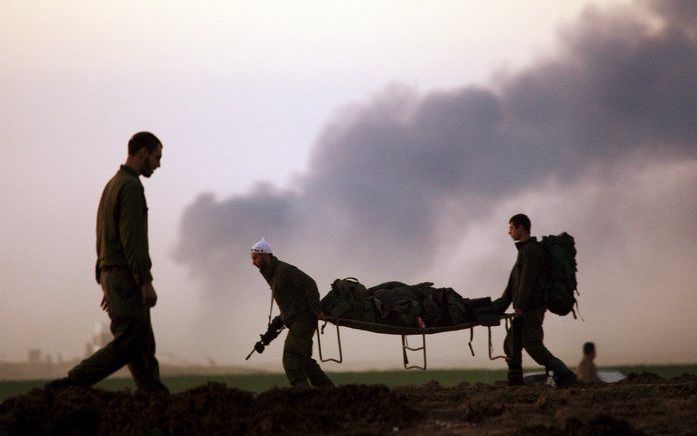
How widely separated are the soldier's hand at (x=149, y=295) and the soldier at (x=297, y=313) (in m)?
3.54

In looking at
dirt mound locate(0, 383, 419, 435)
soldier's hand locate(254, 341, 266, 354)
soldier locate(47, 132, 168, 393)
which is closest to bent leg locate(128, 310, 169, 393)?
soldier locate(47, 132, 168, 393)

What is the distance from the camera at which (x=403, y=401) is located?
11.4 metres

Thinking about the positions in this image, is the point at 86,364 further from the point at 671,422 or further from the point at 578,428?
the point at 671,422

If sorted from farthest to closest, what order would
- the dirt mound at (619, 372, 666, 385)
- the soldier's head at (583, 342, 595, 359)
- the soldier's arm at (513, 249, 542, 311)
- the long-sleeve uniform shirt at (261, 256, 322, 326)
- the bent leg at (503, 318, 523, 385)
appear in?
the soldier's head at (583, 342, 595, 359)
the dirt mound at (619, 372, 666, 385)
the bent leg at (503, 318, 523, 385)
the soldier's arm at (513, 249, 542, 311)
the long-sleeve uniform shirt at (261, 256, 322, 326)

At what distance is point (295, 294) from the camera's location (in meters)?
13.8

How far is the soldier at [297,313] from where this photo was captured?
13648 mm

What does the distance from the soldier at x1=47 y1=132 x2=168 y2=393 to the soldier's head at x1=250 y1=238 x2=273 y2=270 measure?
11.0ft

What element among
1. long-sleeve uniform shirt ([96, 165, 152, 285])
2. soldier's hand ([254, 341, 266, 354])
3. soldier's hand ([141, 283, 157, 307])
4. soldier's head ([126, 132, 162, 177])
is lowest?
soldier's hand ([254, 341, 266, 354])

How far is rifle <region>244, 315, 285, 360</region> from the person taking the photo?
14352 millimetres

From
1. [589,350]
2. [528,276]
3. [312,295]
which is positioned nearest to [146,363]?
[312,295]

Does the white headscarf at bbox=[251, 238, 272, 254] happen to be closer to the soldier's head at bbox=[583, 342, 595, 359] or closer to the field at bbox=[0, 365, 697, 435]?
the field at bbox=[0, 365, 697, 435]

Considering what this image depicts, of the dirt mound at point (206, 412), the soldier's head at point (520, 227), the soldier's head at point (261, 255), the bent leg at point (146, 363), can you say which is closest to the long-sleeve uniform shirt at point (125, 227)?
the bent leg at point (146, 363)

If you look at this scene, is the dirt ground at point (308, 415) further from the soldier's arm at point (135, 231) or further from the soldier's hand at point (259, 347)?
the soldier's hand at point (259, 347)

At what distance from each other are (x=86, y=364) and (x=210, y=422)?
5.18 feet
